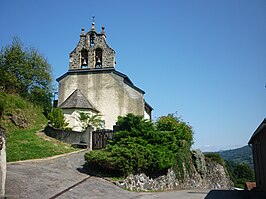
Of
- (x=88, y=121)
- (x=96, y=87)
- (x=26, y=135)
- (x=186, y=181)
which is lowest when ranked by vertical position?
(x=186, y=181)

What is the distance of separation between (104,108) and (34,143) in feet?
35.7

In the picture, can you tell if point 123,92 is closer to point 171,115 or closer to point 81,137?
point 171,115

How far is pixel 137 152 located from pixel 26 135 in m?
12.1

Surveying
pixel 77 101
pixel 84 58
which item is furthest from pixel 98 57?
pixel 77 101

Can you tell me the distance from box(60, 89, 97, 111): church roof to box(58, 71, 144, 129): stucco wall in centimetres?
68

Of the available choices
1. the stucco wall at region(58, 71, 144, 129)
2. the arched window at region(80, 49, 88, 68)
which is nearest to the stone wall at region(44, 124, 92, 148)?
the stucco wall at region(58, 71, 144, 129)

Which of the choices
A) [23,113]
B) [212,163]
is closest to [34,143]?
[23,113]

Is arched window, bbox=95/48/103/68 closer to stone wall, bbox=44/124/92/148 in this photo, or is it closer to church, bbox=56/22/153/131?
church, bbox=56/22/153/131

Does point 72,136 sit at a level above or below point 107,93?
below

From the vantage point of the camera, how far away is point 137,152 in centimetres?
1288

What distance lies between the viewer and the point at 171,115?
25.7 m

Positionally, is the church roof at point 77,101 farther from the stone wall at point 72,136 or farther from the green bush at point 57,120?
the stone wall at point 72,136

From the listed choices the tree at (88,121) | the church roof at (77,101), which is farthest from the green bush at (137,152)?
the church roof at (77,101)

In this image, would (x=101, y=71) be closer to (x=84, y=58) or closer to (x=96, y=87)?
(x=96, y=87)
